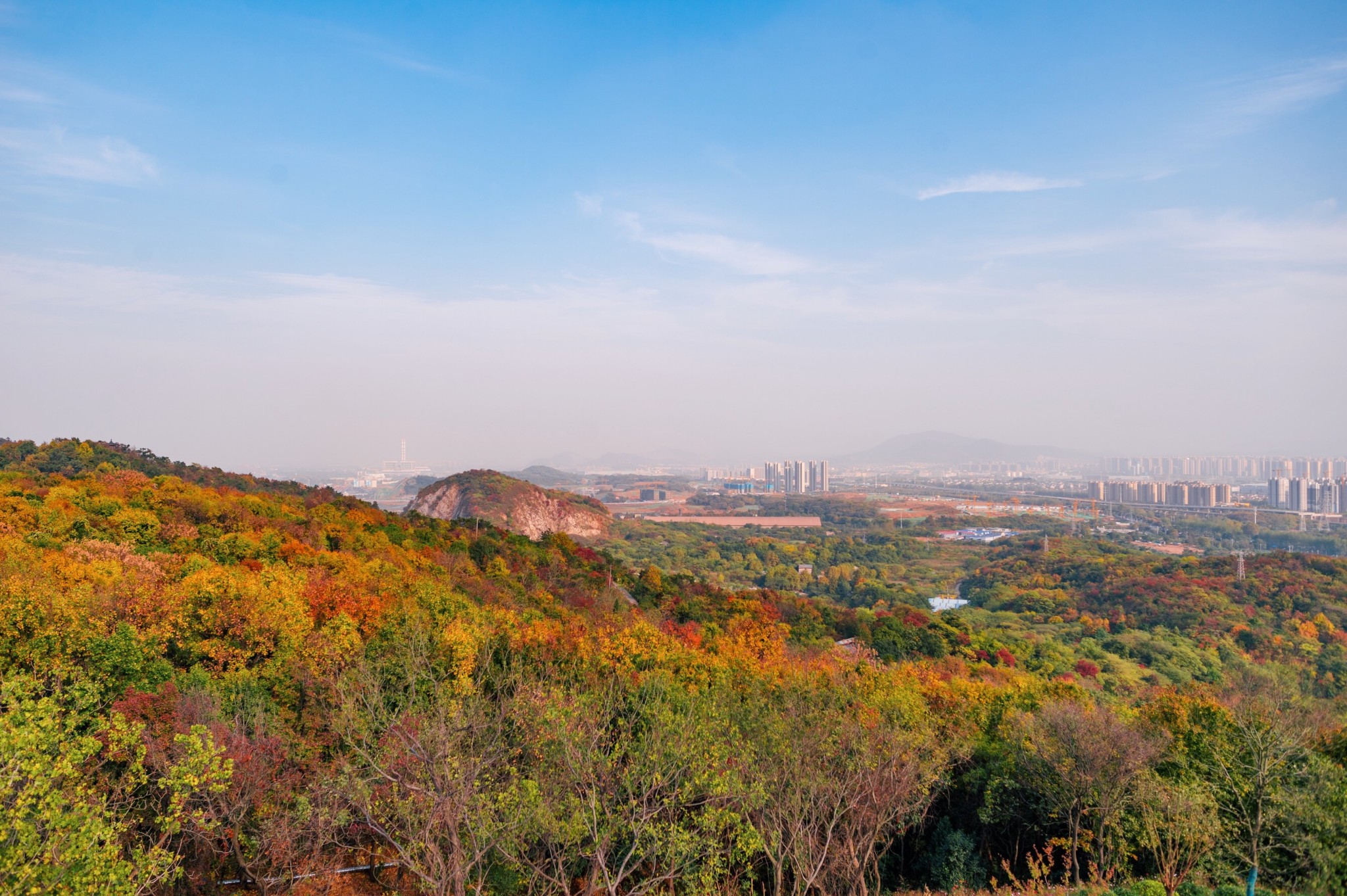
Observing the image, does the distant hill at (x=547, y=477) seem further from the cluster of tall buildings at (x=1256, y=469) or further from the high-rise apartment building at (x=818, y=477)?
the cluster of tall buildings at (x=1256, y=469)

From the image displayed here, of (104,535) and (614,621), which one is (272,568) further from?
(614,621)

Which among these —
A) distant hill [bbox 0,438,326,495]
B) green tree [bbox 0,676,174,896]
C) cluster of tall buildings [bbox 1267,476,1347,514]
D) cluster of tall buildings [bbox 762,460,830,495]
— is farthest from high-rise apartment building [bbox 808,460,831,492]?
green tree [bbox 0,676,174,896]

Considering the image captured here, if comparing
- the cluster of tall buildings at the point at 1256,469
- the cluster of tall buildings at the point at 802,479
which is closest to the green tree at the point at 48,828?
the cluster of tall buildings at the point at 802,479

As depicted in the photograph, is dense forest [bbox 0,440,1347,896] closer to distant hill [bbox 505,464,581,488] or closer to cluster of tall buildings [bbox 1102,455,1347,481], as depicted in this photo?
distant hill [bbox 505,464,581,488]

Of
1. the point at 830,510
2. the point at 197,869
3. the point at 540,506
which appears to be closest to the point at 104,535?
the point at 197,869

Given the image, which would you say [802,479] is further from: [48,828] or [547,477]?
[48,828]

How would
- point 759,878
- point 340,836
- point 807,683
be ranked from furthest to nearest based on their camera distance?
1. point 807,683
2. point 759,878
3. point 340,836
